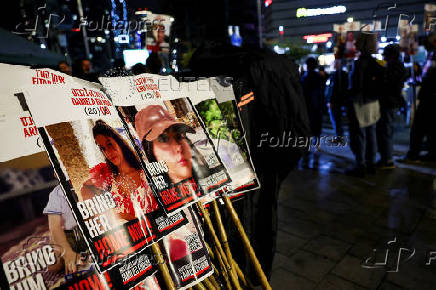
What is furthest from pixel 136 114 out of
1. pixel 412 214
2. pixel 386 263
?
pixel 412 214

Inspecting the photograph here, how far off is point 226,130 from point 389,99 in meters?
3.92

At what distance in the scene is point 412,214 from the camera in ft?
11.2

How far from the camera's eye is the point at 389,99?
4629mm

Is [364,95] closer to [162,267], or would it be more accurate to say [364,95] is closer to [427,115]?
[427,115]

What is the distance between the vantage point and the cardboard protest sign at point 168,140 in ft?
4.19

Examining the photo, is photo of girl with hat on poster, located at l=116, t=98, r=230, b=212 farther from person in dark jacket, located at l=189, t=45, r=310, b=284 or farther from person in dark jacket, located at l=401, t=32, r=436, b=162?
person in dark jacket, located at l=401, t=32, r=436, b=162

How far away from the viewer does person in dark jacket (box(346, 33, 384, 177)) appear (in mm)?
4355

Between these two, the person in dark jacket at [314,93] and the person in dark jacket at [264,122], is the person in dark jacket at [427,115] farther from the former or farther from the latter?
the person in dark jacket at [264,122]

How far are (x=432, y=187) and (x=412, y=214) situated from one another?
1008mm

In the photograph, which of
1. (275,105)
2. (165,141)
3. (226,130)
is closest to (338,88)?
(275,105)

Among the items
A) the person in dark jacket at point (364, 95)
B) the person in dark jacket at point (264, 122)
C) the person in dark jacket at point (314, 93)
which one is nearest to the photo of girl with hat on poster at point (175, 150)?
the person in dark jacket at point (264, 122)

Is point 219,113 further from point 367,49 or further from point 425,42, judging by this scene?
point 425,42

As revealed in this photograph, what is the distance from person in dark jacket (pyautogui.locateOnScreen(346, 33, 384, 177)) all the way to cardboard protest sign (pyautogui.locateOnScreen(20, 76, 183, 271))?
4.23 meters

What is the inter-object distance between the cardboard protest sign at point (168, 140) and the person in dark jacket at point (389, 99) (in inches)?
162
